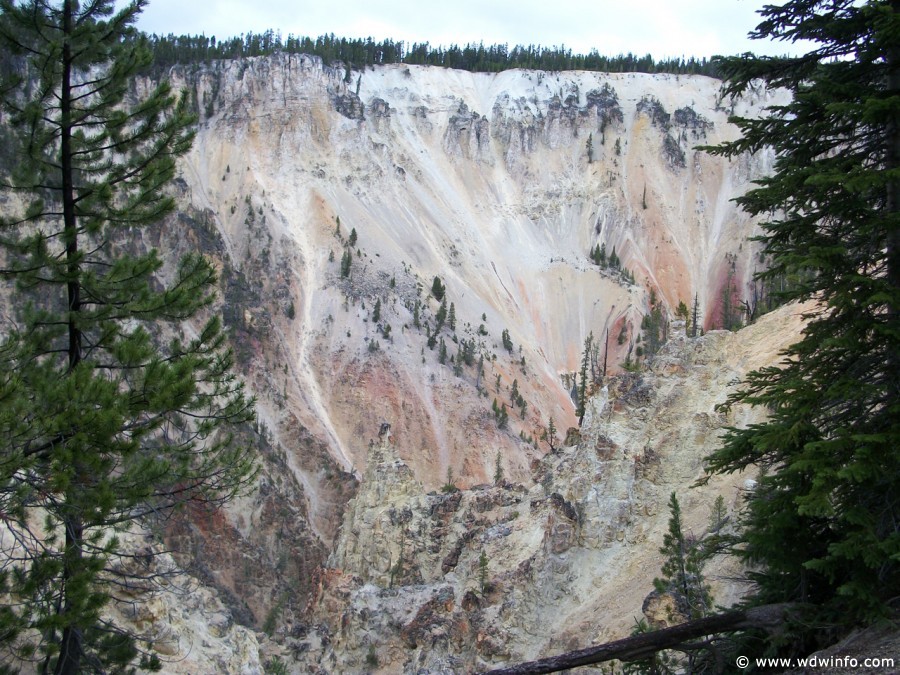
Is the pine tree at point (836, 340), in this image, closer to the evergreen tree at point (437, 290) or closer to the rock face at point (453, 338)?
the rock face at point (453, 338)

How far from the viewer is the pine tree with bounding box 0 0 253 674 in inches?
349

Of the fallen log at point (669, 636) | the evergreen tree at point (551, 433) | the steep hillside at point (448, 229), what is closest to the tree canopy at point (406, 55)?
the steep hillside at point (448, 229)

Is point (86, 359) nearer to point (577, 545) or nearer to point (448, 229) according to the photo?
point (577, 545)

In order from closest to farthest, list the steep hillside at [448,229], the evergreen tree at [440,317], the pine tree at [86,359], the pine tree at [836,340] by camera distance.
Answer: the pine tree at [836,340] < the pine tree at [86,359] < the steep hillside at [448,229] < the evergreen tree at [440,317]

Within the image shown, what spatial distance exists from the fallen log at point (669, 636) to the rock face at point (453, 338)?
26.4ft

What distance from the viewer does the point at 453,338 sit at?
7775cm

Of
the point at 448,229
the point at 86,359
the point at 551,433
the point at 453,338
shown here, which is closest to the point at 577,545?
the point at 86,359

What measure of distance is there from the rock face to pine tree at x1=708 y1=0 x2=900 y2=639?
736 centimetres

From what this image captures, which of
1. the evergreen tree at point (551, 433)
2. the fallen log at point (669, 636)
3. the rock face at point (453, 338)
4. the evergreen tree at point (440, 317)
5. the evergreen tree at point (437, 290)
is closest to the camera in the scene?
the fallen log at point (669, 636)

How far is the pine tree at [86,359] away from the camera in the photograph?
8875mm

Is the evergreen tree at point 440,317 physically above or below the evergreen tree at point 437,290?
below

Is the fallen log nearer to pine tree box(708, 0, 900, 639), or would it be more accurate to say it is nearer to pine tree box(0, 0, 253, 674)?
pine tree box(708, 0, 900, 639)

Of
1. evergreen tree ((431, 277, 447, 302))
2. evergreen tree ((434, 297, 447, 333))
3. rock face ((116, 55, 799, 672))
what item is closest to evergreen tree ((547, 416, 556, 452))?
rock face ((116, 55, 799, 672))

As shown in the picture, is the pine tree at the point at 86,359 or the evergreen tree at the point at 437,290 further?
the evergreen tree at the point at 437,290
